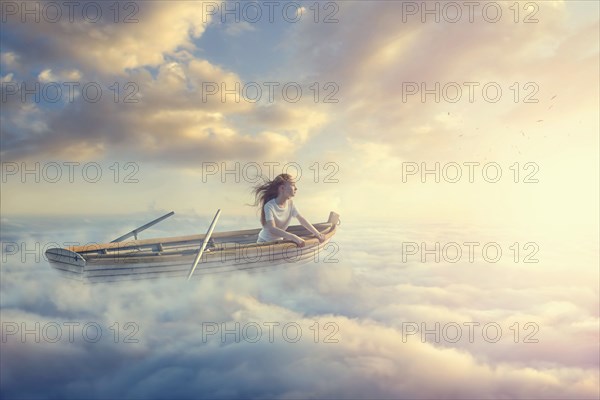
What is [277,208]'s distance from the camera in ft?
40.9

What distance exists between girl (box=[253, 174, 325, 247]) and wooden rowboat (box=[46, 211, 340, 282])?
312mm

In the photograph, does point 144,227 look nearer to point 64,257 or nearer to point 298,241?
point 64,257

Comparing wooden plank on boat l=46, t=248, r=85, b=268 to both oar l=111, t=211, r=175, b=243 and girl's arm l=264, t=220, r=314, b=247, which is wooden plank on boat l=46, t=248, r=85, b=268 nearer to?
oar l=111, t=211, r=175, b=243

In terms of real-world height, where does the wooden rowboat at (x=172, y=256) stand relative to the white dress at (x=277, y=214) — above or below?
below

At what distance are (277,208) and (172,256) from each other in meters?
3.02

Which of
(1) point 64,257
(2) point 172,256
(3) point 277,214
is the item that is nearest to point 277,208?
(3) point 277,214

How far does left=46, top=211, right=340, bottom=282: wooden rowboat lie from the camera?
1036 centimetres

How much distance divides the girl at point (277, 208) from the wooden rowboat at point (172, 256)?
1.02 feet

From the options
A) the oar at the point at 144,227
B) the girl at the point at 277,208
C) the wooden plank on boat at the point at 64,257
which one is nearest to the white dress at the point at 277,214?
the girl at the point at 277,208

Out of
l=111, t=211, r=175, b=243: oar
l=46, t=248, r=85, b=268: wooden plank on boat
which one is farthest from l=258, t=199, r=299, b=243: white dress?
l=46, t=248, r=85, b=268: wooden plank on boat

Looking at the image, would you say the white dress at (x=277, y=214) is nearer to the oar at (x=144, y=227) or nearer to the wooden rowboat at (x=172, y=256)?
the wooden rowboat at (x=172, y=256)

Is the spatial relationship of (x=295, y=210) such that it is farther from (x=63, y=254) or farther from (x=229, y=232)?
(x=63, y=254)

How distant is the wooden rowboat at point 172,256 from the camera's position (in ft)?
34.0

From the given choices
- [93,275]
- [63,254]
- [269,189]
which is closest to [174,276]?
[93,275]
